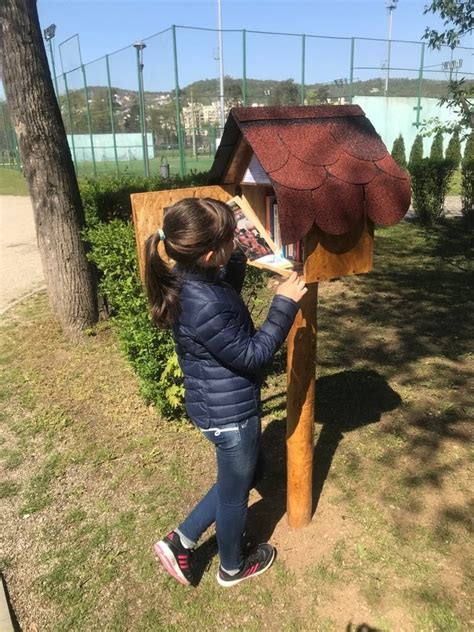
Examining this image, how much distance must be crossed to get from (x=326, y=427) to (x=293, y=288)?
1888mm

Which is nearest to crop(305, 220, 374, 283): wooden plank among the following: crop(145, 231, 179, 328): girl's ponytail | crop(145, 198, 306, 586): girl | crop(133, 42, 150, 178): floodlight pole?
crop(145, 198, 306, 586): girl

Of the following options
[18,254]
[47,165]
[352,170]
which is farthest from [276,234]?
[18,254]

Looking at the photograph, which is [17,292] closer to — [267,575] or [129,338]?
[129,338]

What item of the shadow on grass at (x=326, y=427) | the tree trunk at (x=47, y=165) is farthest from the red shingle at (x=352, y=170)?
the tree trunk at (x=47, y=165)

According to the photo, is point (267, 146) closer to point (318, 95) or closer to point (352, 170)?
point (352, 170)

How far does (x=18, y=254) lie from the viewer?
10172 millimetres

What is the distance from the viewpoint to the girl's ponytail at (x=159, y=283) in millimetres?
1870

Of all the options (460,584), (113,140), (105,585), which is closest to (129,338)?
(105,585)

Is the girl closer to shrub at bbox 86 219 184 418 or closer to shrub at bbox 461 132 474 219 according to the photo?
shrub at bbox 86 219 184 418

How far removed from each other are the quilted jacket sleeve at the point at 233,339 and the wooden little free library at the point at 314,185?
12.2 inches

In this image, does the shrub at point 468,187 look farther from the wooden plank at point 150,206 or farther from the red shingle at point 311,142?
the red shingle at point 311,142

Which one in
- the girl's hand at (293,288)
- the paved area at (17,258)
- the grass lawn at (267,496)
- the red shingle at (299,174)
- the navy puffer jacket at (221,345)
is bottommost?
the paved area at (17,258)

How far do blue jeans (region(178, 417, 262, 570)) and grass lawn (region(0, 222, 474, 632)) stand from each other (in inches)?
10.3

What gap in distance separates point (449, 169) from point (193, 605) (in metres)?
10.1
